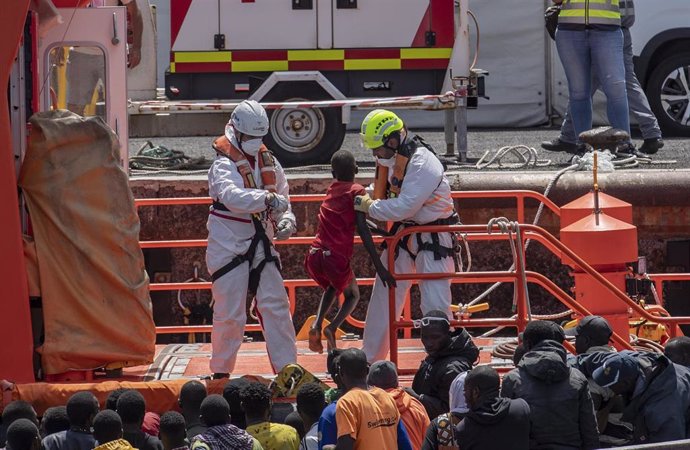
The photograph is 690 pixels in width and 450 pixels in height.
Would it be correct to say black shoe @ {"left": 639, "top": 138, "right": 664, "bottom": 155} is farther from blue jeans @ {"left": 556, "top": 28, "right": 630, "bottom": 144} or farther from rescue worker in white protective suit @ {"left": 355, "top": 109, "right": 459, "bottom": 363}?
rescue worker in white protective suit @ {"left": 355, "top": 109, "right": 459, "bottom": 363}

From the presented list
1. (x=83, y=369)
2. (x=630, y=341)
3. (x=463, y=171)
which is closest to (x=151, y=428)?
(x=83, y=369)

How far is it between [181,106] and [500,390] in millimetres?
Answer: 6348

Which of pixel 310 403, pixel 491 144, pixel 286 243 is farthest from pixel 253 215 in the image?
pixel 491 144

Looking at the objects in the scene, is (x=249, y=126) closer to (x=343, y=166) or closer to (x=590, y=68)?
(x=343, y=166)

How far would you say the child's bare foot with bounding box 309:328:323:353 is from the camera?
8.75 metres

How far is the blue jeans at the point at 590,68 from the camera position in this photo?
40.7 ft

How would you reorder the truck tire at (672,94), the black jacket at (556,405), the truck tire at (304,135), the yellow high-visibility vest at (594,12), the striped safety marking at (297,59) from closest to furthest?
1. the black jacket at (556,405)
2. the yellow high-visibility vest at (594,12)
3. the truck tire at (304,135)
4. the striped safety marking at (297,59)
5. the truck tire at (672,94)

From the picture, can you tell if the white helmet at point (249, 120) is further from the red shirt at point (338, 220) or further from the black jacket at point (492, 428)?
the black jacket at point (492, 428)

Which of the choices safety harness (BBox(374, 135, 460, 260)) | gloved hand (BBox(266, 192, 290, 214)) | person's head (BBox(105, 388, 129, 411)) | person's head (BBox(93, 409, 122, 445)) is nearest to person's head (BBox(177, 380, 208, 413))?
person's head (BBox(105, 388, 129, 411))

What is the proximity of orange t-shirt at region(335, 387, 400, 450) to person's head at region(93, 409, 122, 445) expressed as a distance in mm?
889

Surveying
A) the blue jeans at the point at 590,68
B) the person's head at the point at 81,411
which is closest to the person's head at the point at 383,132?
the person's head at the point at 81,411

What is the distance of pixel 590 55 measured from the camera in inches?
495

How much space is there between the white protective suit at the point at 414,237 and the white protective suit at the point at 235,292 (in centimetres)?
58

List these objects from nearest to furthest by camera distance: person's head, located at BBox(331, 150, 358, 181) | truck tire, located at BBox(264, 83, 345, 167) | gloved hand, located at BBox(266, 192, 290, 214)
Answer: gloved hand, located at BBox(266, 192, 290, 214) → person's head, located at BBox(331, 150, 358, 181) → truck tire, located at BBox(264, 83, 345, 167)
